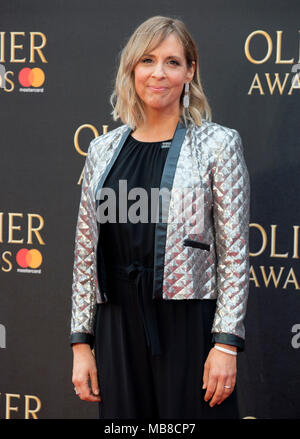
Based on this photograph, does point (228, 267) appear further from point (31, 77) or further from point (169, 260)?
point (31, 77)

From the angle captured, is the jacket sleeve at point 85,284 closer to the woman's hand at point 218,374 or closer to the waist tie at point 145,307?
the waist tie at point 145,307

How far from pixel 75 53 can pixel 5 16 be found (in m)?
0.40

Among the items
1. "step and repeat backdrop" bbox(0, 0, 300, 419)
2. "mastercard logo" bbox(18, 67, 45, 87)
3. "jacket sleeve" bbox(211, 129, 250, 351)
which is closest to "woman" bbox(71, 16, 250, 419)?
"jacket sleeve" bbox(211, 129, 250, 351)

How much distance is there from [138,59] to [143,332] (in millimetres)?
817

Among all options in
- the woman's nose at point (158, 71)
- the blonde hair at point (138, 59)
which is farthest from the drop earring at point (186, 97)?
the woman's nose at point (158, 71)

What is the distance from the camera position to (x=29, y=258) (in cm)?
288

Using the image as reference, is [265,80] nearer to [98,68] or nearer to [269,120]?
[269,120]

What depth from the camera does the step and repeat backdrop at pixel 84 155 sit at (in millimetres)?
2578

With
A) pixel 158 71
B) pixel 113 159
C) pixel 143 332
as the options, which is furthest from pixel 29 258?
pixel 158 71

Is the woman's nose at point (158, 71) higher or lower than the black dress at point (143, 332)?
higher

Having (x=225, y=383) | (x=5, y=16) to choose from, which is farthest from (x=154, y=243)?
(x=5, y=16)

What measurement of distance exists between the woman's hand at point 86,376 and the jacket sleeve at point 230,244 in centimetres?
42

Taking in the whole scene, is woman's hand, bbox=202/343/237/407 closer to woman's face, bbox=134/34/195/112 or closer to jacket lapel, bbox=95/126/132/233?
jacket lapel, bbox=95/126/132/233

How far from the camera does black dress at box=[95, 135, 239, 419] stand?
5.54 ft
